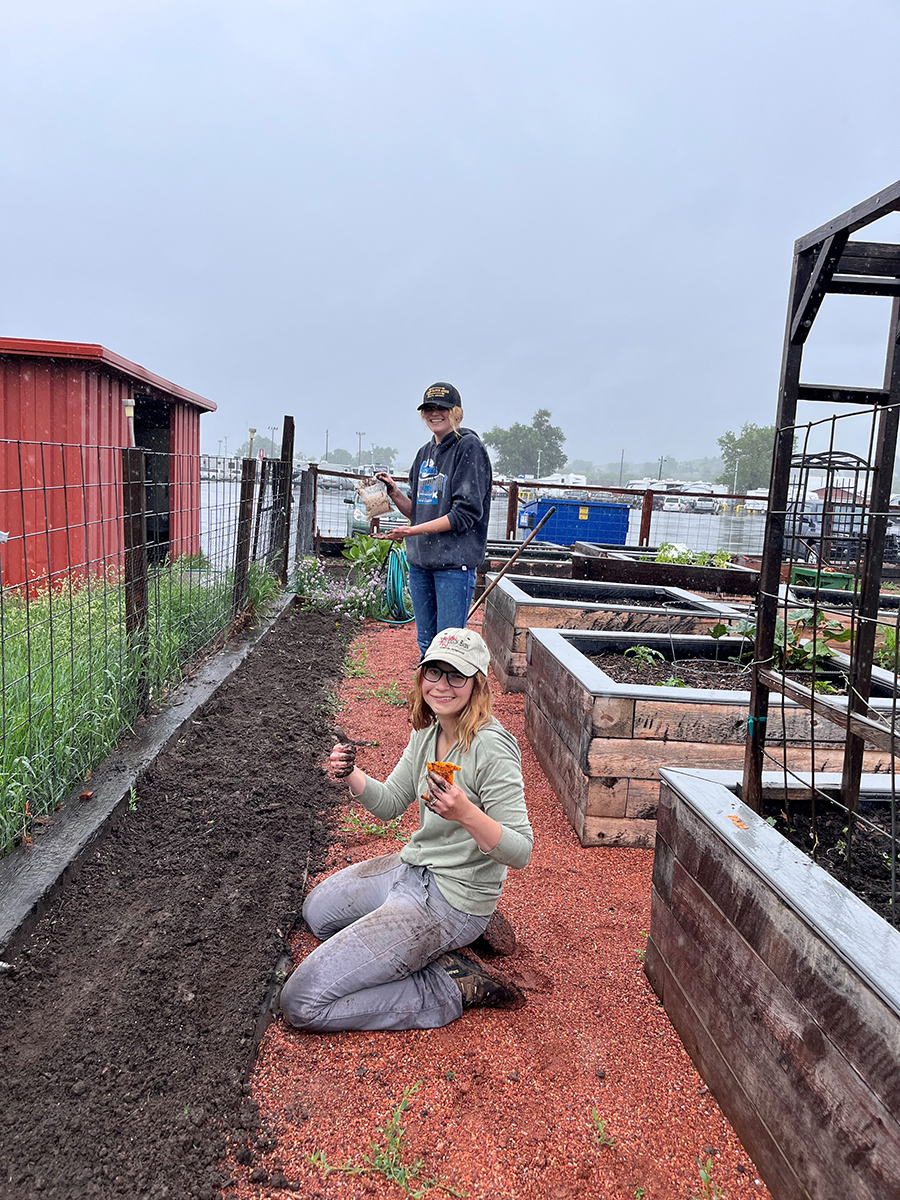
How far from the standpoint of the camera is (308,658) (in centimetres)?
605

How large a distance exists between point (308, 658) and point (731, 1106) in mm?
4659

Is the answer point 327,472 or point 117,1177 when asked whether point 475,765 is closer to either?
point 117,1177

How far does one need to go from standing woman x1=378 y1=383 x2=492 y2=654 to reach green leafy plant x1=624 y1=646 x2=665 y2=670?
Answer: 1.04 meters

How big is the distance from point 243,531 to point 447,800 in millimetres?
4759

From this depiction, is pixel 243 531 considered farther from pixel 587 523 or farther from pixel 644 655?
pixel 587 523

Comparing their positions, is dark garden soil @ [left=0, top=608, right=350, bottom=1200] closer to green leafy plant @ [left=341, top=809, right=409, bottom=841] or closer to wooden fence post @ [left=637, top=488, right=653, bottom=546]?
green leafy plant @ [left=341, top=809, right=409, bottom=841]

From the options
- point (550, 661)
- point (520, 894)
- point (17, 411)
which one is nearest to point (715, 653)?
point (550, 661)

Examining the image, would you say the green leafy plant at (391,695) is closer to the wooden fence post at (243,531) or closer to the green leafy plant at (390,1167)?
the wooden fence post at (243,531)

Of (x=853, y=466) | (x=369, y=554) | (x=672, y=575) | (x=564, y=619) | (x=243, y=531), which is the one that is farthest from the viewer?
(x=369, y=554)

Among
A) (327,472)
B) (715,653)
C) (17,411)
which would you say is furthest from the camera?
(327,472)

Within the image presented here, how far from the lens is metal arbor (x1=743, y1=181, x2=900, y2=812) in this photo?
192cm

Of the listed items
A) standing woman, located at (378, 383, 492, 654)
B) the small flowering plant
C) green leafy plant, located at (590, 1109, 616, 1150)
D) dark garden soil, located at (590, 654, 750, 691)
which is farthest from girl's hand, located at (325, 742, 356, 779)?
the small flowering plant

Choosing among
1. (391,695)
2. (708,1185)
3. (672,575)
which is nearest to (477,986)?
(708,1185)

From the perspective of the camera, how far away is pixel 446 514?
413 centimetres
